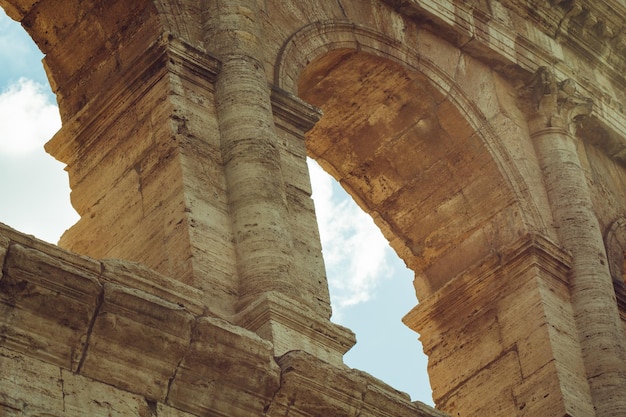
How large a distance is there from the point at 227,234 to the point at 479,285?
3.85 metres

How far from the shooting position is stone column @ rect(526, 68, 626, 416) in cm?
1279

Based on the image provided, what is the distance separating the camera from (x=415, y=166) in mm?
14461

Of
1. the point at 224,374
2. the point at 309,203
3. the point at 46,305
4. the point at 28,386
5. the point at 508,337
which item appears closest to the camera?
the point at 28,386

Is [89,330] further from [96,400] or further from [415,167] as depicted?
[415,167]

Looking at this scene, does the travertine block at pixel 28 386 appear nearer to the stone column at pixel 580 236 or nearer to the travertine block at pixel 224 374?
the travertine block at pixel 224 374

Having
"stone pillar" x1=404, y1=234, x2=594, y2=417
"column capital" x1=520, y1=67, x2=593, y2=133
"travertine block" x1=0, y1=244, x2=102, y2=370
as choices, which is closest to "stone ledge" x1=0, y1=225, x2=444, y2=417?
"travertine block" x1=0, y1=244, x2=102, y2=370

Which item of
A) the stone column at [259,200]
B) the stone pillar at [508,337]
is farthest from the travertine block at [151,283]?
the stone pillar at [508,337]

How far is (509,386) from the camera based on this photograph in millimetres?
12961

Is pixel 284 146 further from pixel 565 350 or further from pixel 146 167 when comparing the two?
pixel 565 350

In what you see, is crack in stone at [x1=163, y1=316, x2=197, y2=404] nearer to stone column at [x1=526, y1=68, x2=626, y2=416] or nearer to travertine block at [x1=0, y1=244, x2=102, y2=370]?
travertine block at [x1=0, y1=244, x2=102, y2=370]

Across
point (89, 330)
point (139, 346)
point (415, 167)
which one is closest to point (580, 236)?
point (415, 167)

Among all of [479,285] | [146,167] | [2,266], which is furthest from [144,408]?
[479,285]

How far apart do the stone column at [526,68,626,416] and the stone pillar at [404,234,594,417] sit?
0.11m

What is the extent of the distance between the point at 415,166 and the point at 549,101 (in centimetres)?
155
